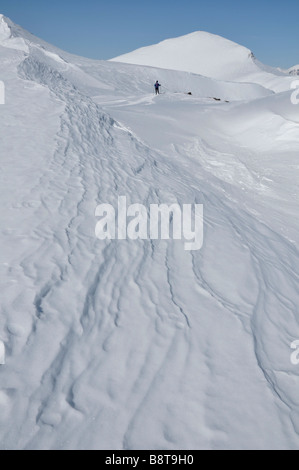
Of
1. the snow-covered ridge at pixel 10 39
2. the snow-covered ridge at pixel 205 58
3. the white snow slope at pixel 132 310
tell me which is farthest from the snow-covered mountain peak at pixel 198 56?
the white snow slope at pixel 132 310

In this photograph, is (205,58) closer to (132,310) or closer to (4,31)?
(4,31)

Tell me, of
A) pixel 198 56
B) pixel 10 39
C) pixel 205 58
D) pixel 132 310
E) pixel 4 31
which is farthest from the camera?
pixel 198 56

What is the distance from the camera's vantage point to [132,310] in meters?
4.20

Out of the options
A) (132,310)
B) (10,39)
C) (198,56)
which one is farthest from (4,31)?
(198,56)

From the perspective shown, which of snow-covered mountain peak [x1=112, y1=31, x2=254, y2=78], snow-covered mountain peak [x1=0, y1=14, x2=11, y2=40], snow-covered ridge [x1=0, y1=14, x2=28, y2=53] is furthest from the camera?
snow-covered mountain peak [x1=112, y1=31, x2=254, y2=78]

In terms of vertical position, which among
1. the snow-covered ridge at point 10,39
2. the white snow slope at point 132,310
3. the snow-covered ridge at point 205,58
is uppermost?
the snow-covered ridge at point 205,58

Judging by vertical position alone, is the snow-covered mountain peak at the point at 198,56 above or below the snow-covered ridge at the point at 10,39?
above

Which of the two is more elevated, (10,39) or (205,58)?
(205,58)

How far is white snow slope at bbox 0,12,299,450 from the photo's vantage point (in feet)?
9.77

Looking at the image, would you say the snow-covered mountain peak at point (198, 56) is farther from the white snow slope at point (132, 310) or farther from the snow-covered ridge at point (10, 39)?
the white snow slope at point (132, 310)

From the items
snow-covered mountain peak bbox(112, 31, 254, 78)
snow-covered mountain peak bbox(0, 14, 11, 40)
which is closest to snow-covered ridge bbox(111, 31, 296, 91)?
snow-covered mountain peak bbox(112, 31, 254, 78)

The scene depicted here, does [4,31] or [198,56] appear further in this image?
[198,56]

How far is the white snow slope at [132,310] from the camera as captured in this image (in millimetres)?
2977

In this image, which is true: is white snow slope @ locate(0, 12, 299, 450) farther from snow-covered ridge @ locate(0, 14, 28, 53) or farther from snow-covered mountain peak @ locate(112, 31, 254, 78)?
snow-covered mountain peak @ locate(112, 31, 254, 78)
